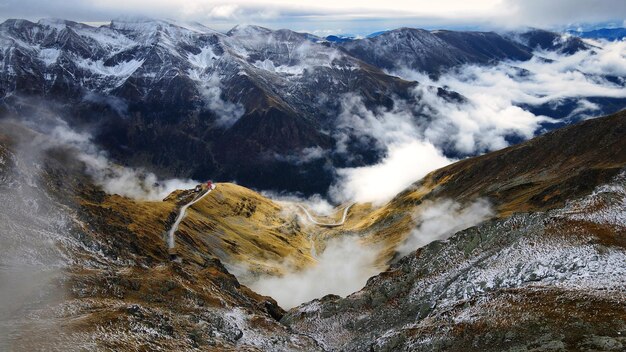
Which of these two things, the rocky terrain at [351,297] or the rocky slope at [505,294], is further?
the rocky terrain at [351,297]

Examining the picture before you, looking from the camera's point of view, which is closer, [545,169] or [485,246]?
[485,246]

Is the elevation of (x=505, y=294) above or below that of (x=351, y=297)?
above

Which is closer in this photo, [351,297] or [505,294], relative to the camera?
[505,294]

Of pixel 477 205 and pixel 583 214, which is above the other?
pixel 583 214

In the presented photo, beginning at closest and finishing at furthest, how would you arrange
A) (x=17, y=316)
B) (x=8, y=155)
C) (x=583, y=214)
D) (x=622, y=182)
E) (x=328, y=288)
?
(x=17, y=316) < (x=583, y=214) < (x=622, y=182) < (x=8, y=155) < (x=328, y=288)

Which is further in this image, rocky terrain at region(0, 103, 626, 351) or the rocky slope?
rocky terrain at region(0, 103, 626, 351)

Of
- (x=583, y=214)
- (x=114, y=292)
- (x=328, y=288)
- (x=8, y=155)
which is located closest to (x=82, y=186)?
(x=8, y=155)

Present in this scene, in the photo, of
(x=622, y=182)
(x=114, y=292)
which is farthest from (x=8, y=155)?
(x=622, y=182)

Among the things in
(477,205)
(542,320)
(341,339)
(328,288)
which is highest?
(542,320)

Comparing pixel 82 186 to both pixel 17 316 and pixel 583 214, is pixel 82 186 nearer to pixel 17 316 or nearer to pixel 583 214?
pixel 17 316

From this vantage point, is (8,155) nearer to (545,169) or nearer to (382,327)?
(382,327)

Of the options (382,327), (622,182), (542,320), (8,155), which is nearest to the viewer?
(542,320)
